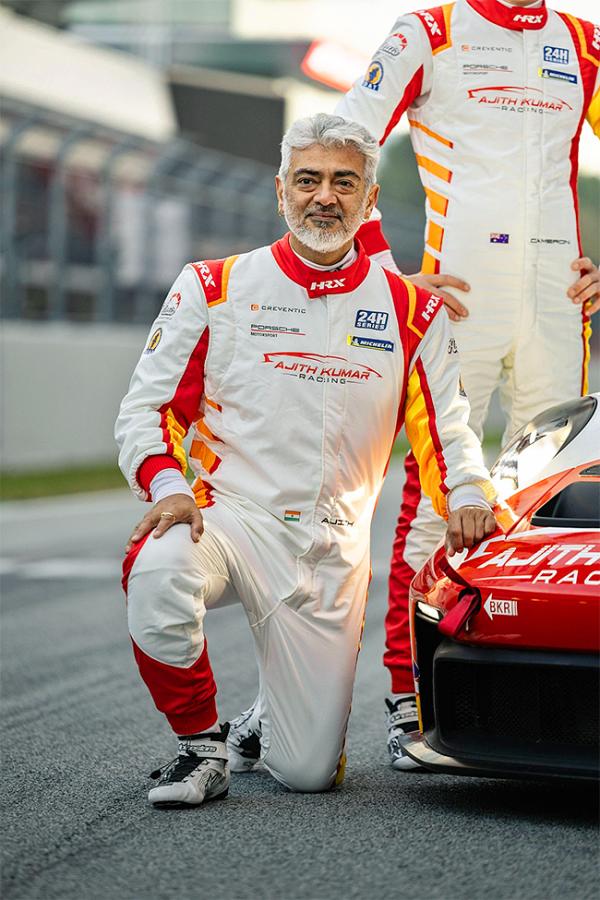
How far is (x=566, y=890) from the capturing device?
2885mm

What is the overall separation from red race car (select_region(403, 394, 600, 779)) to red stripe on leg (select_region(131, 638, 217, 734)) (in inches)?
A: 19.7

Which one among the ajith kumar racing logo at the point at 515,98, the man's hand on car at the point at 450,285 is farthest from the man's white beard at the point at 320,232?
the ajith kumar racing logo at the point at 515,98

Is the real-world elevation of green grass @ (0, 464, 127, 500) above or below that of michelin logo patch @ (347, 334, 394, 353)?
below

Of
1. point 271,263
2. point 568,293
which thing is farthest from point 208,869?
point 568,293

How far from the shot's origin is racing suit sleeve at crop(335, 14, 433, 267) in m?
4.36

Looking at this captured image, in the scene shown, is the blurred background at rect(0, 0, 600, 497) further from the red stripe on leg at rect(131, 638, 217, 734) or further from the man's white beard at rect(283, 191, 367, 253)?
the red stripe on leg at rect(131, 638, 217, 734)

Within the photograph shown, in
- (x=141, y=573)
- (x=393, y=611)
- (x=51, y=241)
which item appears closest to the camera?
(x=141, y=573)

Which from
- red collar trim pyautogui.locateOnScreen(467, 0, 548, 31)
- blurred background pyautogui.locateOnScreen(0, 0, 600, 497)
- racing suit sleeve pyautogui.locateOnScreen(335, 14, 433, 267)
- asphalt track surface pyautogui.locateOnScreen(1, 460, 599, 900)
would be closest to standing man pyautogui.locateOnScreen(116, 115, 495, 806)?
asphalt track surface pyautogui.locateOnScreen(1, 460, 599, 900)

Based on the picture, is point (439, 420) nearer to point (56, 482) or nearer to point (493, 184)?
point (493, 184)

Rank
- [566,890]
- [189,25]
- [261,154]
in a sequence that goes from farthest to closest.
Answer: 1. [189,25]
2. [261,154]
3. [566,890]

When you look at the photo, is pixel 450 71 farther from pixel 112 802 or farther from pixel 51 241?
pixel 51 241

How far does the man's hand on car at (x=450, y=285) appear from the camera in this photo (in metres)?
4.35

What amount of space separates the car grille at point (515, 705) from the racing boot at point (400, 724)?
1.91 ft

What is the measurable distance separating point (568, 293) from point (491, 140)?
0.48 meters
